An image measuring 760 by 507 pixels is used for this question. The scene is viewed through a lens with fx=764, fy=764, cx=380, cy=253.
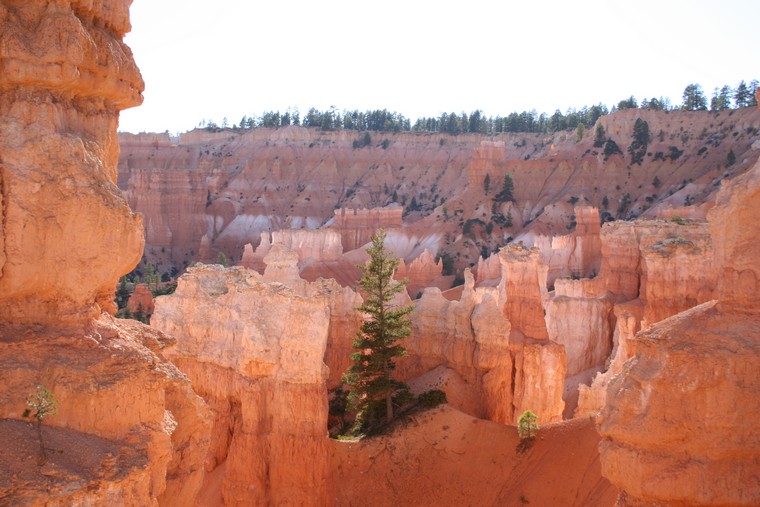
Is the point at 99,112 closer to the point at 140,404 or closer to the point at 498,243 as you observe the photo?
the point at 140,404

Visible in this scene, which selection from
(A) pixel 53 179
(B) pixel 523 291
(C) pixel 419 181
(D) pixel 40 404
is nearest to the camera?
(D) pixel 40 404

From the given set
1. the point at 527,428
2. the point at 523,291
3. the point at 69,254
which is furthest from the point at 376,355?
the point at 69,254

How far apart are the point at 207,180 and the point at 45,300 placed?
283 ft

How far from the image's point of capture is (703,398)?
1152 centimetres

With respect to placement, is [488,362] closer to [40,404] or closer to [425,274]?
[40,404]

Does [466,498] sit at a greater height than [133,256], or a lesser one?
lesser

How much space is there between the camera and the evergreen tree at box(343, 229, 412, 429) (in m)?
23.9

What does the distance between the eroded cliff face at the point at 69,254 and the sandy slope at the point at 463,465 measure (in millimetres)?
12091

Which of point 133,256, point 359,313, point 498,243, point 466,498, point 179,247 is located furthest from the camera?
point 179,247

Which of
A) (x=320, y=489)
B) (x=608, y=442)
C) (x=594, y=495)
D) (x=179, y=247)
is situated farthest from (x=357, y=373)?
(x=179, y=247)

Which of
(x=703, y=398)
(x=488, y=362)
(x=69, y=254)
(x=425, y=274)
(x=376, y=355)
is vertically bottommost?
(x=425, y=274)

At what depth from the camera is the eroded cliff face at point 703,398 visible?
445 inches

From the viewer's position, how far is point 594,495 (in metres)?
18.5

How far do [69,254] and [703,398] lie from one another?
924 centimetres
